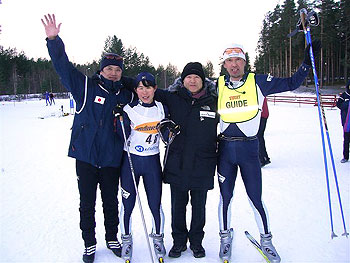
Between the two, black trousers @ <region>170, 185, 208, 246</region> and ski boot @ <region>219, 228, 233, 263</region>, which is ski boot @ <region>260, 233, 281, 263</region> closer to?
ski boot @ <region>219, 228, 233, 263</region>

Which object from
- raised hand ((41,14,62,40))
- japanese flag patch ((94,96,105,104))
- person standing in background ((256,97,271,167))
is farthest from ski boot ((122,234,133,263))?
person standing in background ((256,97,271,167))

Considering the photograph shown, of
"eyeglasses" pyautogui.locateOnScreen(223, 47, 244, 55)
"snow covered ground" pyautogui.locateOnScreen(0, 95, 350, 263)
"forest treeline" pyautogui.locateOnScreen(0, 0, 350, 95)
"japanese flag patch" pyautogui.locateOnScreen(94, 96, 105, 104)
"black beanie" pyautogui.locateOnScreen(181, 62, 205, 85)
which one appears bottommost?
"snow covered ground" pyautogui.locateOnScreen(0, 95, 350, 263)

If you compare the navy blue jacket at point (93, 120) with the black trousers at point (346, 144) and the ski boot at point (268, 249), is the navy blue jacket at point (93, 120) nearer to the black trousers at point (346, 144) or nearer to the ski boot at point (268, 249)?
the ski boot at point (268, 249)

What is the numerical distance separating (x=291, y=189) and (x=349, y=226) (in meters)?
1.45

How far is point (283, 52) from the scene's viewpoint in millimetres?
43312

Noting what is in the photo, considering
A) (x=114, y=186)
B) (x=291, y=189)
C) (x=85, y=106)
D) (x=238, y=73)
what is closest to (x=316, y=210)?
(x=291, y=189)

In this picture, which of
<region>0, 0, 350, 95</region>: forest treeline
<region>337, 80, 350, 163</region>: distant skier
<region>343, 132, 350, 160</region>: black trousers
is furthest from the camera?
<region>0, 0, 350, 95</region>: forest treeline

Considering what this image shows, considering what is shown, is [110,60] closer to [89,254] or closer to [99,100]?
[99,100]

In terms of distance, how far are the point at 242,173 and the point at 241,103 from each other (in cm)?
75

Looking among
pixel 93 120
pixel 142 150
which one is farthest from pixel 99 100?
pixel 142 150

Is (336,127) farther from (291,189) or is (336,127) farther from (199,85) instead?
(199,85)

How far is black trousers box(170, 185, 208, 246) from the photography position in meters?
2.99

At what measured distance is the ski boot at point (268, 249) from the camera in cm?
281

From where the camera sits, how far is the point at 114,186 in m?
3.06
